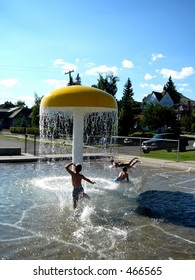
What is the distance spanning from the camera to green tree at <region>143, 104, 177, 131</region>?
Result: 5357 centimetres

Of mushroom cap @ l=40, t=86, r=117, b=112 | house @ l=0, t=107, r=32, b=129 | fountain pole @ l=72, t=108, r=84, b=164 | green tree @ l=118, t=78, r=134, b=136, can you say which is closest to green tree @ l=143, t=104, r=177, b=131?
green tree @ l=118, t=78, r=134, b=136

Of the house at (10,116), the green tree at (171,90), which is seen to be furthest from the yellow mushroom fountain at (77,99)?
the green tree at (171,90)

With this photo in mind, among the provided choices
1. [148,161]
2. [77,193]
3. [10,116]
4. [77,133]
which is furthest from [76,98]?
[10,116]

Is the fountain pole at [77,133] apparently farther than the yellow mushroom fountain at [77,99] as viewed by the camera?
Yes

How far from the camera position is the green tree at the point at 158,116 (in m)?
53.6

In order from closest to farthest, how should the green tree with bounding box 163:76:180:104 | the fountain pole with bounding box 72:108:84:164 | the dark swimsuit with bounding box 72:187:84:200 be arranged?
the dark swimsuit with bounding box 72:187:84:200
the fountain pole with bounding box 72:108:84:164
the green tree with bounding box 163:76:180:104

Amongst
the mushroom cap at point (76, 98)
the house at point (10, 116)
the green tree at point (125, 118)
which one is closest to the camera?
the mushroom cap at point (76, 98)

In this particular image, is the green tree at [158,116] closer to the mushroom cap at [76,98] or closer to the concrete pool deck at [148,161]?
the concrete pool deck at [148,161]

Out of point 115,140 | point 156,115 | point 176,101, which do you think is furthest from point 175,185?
point 176,101

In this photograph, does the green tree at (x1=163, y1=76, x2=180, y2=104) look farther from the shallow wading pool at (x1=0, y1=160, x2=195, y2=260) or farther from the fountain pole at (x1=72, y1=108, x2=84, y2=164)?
the fountain pole at (x1=72, y1=108, x2=84, y2=164)

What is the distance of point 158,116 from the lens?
53.8 meters

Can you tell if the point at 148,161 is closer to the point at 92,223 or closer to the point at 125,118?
the point at 92,223

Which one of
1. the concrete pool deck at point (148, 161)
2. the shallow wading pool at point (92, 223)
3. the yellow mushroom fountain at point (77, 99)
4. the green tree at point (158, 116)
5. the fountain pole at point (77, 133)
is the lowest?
the shallow wading pool at point (92, 223)

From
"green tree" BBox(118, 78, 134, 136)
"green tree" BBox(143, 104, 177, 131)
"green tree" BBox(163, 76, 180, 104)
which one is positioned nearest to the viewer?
"green tree" BBox(118, 78, 134, 136)
